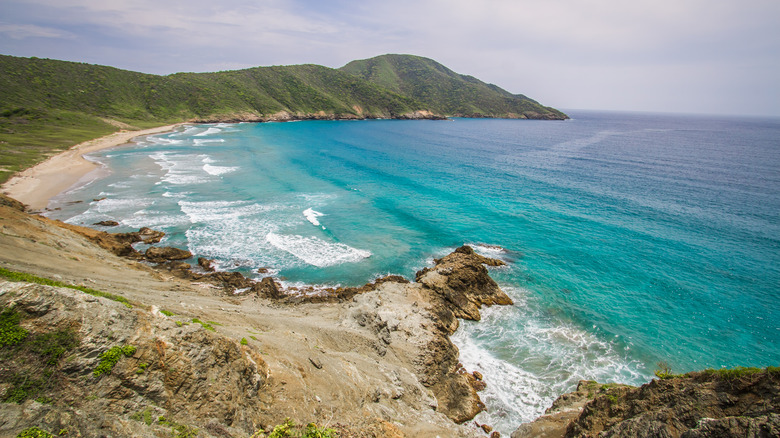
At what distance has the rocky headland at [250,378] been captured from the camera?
27.7 feet

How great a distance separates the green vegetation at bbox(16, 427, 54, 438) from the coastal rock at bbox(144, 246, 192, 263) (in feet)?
89.9

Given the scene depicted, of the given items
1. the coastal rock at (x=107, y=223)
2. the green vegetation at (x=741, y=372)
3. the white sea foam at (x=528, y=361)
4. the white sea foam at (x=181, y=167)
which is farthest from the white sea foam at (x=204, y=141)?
the green vegetation at (x=741, y=372)

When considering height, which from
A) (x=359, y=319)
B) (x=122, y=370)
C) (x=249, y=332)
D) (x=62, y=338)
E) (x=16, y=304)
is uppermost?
(x=16, y=304)

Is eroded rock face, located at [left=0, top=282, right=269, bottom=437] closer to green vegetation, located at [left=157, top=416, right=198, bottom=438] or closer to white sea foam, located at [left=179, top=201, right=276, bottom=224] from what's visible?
green vegetation, located at [left=157, top=416, right=198, bottom=438]

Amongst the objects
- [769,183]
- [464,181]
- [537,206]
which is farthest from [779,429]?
[769,183]

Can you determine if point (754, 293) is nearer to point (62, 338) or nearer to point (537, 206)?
point (537, 206)

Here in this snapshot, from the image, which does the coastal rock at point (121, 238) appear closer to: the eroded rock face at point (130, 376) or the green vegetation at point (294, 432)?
the eroded rock face at point (130, 376)

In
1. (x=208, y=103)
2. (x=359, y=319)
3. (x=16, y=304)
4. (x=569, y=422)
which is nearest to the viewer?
(x=16, y=304)

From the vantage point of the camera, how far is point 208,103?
148 m

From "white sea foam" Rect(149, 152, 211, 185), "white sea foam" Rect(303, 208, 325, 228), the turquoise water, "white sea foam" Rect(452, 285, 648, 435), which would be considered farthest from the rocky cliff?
"white sea foam" Rect(149, 152, 211, 185)

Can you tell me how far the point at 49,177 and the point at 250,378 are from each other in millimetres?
66918

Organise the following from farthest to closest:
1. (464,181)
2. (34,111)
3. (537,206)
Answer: (34,111) → (464,181) → (537,206)

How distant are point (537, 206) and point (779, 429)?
42.6 metres

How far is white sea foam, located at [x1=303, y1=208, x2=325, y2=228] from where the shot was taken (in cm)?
4147
